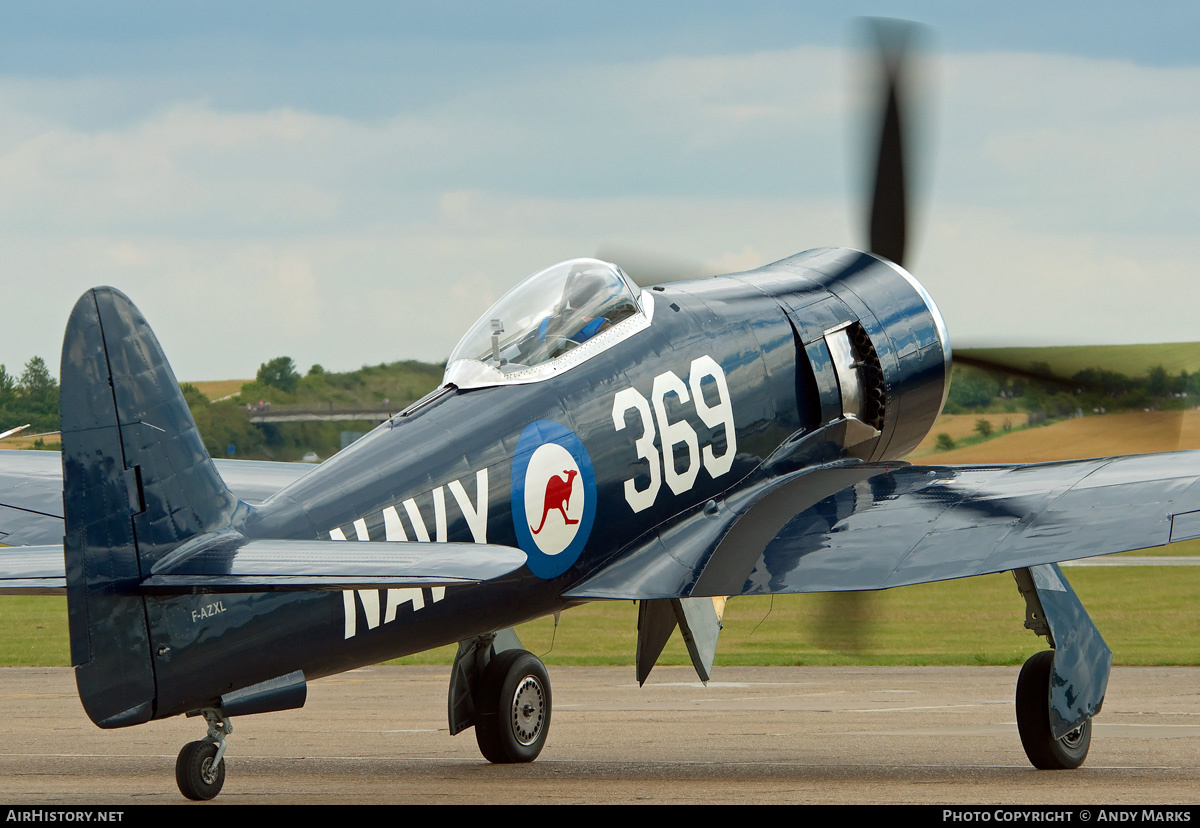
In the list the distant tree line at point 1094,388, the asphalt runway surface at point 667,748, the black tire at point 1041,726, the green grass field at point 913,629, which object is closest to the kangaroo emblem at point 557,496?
the asphalt runway surface at point 667,748

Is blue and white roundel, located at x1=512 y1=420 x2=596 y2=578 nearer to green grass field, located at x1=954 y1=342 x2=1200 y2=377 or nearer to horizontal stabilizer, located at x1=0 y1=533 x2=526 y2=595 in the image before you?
horizontal stabilizer, located at x1=0 y1=533 x2=526 y2=595

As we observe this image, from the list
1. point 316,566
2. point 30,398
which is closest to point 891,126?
point 316,566

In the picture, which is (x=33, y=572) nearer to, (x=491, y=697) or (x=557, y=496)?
(x=557, y=496)

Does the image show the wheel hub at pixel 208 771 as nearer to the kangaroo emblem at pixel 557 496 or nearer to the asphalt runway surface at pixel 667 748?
the asphalt runway surface at pixel 667 748

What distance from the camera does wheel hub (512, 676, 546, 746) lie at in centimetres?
1152

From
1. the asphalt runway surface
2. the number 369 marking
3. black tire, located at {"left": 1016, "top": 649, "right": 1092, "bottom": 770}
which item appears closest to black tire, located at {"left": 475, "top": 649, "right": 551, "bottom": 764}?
the asphalt runway surface

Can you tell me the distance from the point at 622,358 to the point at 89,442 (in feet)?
13.5

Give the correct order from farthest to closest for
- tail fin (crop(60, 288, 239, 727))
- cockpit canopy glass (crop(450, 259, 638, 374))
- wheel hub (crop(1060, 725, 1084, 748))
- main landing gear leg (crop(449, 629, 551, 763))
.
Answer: main landing gear leg (crop(449, 629, 551, 763))
wheel hub (crop(1060, 725, 1084, 748))
cockpit canopy glass (crop(450, 259, 638, 374))
tail fin (crop(60, 288, 239, 727))

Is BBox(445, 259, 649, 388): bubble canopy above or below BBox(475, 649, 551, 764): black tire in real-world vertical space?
above

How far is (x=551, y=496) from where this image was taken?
952cm

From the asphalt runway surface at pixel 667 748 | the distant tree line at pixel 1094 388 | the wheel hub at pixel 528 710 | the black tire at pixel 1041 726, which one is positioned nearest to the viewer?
the asphalt runway surface at pixel 667 748

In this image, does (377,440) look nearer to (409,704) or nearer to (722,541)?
(722,541)

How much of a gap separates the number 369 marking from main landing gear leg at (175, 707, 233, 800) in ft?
10.6

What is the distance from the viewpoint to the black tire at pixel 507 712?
448 inches
